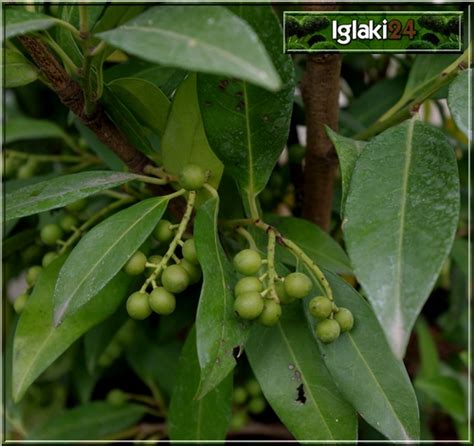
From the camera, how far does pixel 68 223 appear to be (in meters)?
0.67

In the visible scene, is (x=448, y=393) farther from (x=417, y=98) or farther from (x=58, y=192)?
(x=58, y=192)

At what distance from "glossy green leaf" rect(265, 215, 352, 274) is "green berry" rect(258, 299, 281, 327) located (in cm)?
14

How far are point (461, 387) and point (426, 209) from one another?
2.38 ft

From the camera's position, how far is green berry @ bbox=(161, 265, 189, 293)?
514 mm

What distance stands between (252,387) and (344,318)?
53 centimetres

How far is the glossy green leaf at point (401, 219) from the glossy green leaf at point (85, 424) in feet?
2.34

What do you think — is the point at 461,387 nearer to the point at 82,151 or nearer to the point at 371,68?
the point at 371,68

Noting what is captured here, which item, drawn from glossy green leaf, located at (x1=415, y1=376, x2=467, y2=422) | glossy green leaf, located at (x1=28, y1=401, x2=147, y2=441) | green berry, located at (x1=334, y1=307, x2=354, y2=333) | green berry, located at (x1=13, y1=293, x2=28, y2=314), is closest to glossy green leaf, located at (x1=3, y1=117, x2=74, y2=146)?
green berry, located at (x1=13, y1=293, x2=28, y2=314)

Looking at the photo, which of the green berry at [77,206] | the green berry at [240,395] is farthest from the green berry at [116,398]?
the green berry at [77,206]

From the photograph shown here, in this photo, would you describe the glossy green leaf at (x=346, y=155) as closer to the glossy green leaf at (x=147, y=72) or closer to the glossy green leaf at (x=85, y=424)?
the glossy green leaf at (x=147, y=72)

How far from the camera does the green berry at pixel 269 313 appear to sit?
0.50 m

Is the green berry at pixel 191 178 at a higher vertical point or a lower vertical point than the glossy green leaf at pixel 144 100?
lower

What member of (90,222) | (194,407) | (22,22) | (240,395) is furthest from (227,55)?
(240,395)

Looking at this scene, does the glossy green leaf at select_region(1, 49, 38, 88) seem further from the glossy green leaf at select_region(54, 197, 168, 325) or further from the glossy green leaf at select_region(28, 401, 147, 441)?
the glossy green leaf at select_region(28, 401, 147, 441)
